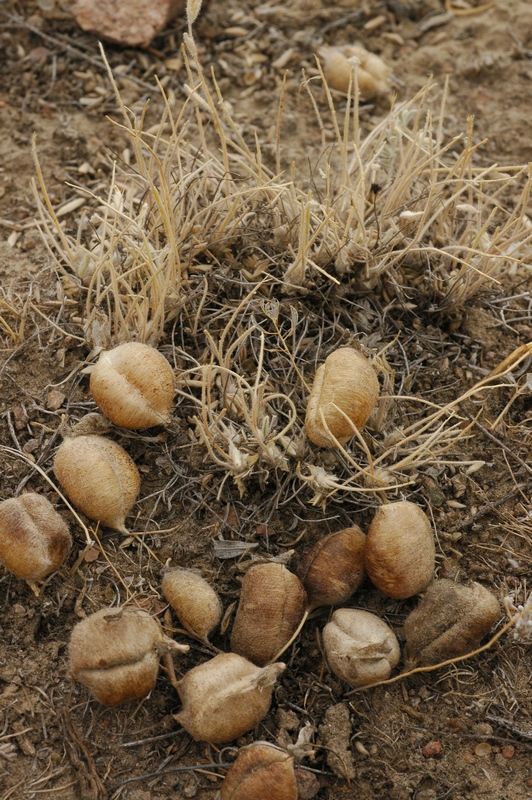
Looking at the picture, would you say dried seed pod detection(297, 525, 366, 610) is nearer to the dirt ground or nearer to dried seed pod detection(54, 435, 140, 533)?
the dirt ground

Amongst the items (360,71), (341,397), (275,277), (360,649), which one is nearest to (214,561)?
(360,649)

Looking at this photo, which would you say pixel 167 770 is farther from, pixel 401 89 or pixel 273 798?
pixel 401 89

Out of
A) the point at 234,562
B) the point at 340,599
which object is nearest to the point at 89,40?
the point at 234,562

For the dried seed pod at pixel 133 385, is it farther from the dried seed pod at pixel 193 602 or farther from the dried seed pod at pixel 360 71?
the dried seed pod at pixel 360 71

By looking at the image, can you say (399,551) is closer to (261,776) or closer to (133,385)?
(261,776)

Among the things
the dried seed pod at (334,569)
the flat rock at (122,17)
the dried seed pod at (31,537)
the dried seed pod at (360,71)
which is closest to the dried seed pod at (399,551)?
the dried seed pod at (334,569)

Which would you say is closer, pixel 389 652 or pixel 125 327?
pixel 389 652
